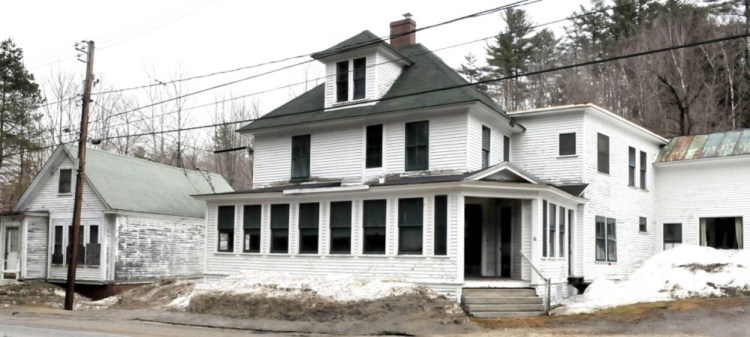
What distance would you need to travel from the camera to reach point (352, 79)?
23969mm

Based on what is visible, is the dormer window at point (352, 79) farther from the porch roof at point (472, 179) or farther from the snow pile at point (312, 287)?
the snow pile at point (312, 287)

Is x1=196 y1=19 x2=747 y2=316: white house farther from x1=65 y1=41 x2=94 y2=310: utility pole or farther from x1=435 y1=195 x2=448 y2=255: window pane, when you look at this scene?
x1=65 y1=41 x2=94 y2=310: utility pole

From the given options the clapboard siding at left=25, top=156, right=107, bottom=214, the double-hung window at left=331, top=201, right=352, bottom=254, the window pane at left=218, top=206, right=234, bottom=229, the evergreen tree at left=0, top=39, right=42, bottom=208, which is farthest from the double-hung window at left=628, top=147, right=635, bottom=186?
the evergreen tree at left=0, top=39, right=42, bottom=208

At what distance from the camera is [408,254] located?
19.3m

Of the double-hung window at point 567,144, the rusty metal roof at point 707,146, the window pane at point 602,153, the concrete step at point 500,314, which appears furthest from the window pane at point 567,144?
the concrete step at point 500,314

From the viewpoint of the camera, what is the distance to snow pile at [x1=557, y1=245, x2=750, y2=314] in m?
18.8

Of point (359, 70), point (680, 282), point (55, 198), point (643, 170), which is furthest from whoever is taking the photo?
point (55, 198)

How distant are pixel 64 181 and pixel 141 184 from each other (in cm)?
315

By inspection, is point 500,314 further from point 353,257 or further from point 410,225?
point 353,257

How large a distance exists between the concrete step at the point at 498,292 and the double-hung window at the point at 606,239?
18.6ft

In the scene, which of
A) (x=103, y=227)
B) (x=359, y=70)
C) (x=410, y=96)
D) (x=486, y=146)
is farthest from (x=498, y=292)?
(x=103, y=227)

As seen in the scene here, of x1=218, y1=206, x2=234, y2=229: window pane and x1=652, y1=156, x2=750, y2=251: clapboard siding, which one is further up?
x1=652, y1=156, x2=750, y2=251: clapboard siding

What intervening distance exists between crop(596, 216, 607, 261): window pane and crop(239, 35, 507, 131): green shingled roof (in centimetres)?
514

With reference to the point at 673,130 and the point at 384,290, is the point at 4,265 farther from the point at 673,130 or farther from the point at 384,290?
the point at 673,130
